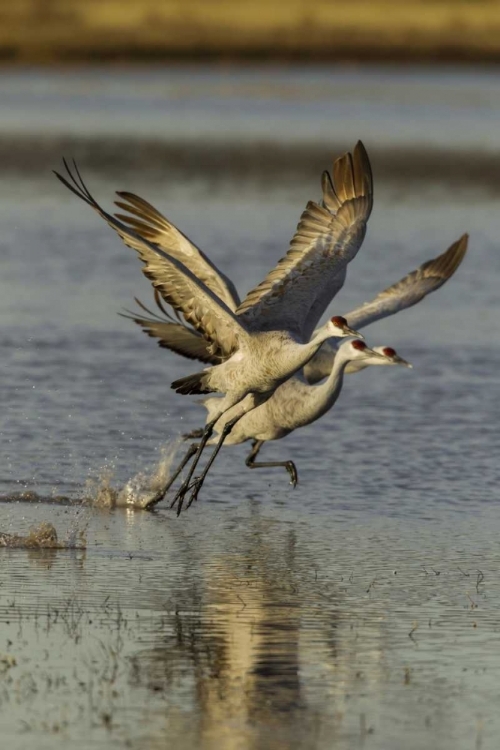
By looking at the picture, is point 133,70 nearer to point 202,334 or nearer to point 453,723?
point 202,334

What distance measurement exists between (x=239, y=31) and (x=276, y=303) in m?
45.1

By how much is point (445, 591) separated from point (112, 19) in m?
48.0

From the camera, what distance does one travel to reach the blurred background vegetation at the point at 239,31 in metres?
53.1

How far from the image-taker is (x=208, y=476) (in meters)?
12.1

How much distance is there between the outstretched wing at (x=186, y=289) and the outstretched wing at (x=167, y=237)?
0.14 m

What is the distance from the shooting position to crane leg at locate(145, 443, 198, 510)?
11.3 meters

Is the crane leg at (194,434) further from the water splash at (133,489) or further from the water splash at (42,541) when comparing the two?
the water splash at (42,541)

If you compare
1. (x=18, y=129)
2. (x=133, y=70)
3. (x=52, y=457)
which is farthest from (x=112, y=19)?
(x=52, y=457)

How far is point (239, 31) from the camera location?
181 ft

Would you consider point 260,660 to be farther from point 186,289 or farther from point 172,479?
point 172,479

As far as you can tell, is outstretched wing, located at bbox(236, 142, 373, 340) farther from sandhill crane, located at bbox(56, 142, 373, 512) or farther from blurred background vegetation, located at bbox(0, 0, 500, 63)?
blurred background vegetation, located at bbox(0, 0, 500, 63)

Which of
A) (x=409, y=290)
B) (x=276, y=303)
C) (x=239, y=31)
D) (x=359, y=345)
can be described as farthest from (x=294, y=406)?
(x=239, y=31)

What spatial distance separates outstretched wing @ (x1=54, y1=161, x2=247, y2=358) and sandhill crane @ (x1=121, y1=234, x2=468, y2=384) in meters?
0.46

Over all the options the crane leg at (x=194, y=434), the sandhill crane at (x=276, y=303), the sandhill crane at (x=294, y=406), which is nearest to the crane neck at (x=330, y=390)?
the sandhill crane at (x=294, y=406)
